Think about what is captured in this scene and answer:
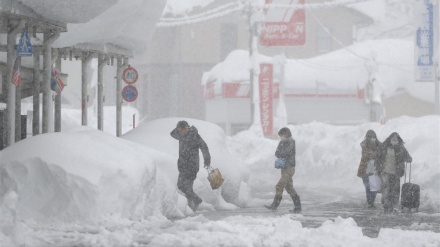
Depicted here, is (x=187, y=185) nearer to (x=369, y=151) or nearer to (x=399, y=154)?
(x=399, y=154)

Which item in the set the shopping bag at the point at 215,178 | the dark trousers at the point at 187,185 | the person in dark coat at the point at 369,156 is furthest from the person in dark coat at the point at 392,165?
the dark trousers at the point at 187,185

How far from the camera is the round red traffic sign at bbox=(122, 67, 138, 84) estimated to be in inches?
1029

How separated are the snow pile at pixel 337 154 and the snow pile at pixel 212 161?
4.01 meters

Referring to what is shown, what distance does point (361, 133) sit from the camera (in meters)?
31.0

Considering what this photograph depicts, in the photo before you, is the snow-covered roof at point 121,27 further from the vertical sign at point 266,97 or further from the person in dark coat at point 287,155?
the vertical sign at point 266,97

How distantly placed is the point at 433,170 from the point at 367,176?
169 inches

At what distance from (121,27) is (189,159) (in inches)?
254

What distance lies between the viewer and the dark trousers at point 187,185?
625 inches

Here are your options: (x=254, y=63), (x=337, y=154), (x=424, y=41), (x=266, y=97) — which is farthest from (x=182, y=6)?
(x=337, y=154)

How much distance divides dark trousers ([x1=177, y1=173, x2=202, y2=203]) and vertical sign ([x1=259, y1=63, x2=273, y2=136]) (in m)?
24.7

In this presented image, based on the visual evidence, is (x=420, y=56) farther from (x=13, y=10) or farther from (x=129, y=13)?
(x=13, y=10)

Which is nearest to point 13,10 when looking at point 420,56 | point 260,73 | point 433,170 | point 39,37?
point 39,37

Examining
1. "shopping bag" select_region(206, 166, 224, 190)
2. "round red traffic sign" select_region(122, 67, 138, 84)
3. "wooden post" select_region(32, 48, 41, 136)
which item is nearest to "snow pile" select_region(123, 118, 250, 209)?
"shopping bag" select_region(206, 166, 224, 190)

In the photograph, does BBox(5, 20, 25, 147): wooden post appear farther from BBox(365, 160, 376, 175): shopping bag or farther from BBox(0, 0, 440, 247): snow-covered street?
BBox(365, 160, 376, 175): shopping bag
